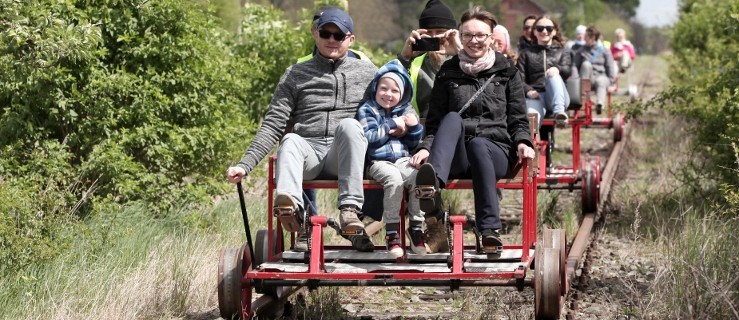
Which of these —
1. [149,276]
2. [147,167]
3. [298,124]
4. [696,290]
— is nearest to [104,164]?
[147,167]

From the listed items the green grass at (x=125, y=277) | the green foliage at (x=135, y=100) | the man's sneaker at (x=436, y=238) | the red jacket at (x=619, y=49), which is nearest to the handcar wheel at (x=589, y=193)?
the green foliage at (x=135, y=100)

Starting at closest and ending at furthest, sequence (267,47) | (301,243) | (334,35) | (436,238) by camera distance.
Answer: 1. (436,238)
2. (334,35)
3. (301,243)
4. (267,47)

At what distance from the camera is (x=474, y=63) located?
7812 mm

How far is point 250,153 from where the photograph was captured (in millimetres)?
7535

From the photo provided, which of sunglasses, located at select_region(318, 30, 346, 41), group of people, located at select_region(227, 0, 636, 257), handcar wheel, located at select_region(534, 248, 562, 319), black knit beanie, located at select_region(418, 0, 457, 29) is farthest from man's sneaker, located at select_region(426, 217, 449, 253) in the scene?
black knit beanie, located at select_region(418, 0, 457, 29)

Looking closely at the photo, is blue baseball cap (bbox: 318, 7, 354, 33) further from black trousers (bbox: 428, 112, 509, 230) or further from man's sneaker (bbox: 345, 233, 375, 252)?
man's sneaker (bbox: 345, 233, 375, 252)

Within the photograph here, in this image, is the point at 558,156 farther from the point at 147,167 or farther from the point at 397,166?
the point at 397,166

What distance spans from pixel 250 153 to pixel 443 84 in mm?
1320

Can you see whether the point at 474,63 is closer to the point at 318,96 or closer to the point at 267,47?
the point at 318,96

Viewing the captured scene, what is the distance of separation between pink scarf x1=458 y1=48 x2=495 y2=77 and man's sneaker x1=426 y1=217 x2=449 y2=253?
3.32 feet

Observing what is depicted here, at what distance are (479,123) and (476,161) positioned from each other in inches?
16.9

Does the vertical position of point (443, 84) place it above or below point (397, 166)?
above

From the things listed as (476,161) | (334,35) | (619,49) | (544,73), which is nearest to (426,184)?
(476,161)

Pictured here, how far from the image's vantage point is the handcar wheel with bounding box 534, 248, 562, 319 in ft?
23.4
